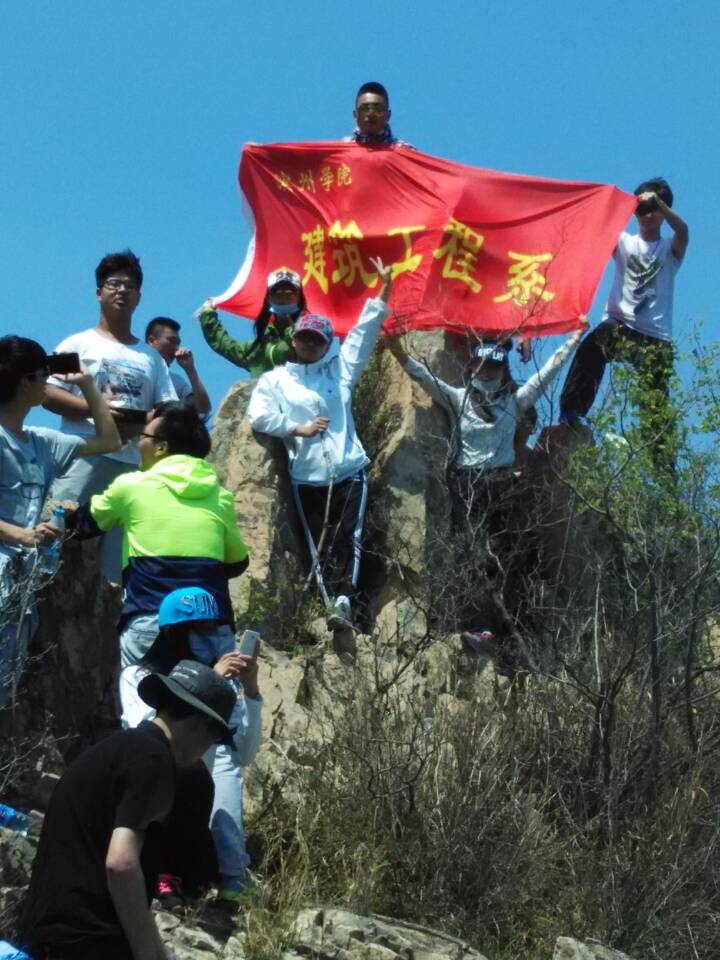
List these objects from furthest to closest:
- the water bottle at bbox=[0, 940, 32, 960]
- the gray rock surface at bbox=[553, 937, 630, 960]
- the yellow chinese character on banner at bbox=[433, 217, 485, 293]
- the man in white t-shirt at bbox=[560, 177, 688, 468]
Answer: the yellow chinese character on banner at bbox=[433, 217, 485, 293] → the man in white t-shirt at bbox=[560, 177, 688, 468] → the gray rock surface at bbox=[553, 937, 630, 960] → the water bottle at bbox=[0, 940, 32, 960]

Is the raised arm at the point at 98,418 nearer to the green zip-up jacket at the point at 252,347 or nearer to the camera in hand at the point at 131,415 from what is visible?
the camera in hand at the point at 131,415

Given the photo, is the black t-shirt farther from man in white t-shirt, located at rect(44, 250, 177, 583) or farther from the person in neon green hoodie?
man in white t-shirt, located at rect(44, 250, 177, 583)

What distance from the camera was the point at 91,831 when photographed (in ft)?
16.5

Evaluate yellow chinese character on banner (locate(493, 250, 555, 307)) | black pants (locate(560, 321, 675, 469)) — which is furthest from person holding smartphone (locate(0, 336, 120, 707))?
yellow chinese character on banner (locate(493, 250, 555, 307))

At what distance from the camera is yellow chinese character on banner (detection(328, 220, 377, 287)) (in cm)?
1191

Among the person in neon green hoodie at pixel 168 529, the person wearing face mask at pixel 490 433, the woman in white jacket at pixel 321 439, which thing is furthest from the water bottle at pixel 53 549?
the person wearing face mask at pixel 490 433

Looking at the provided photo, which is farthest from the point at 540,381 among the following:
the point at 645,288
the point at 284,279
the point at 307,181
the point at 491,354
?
the point at 307,181

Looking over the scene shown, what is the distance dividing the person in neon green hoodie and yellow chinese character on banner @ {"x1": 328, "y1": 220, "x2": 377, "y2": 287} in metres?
4.29

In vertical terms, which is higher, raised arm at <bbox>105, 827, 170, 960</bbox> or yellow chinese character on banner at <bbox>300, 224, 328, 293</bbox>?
yellow chinese character on banner at <bbox>300, 224, 328, 293</bbox>

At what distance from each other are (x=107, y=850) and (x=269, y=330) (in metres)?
6.40

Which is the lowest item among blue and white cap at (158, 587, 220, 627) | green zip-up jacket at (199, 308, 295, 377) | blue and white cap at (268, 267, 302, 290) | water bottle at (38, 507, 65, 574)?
blue and white cap at (158, 587, 220, 627)

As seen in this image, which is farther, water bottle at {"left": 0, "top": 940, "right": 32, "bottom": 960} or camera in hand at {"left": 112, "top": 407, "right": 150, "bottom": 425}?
camera in hand at {"left": 112, "top": 407, "right": 150, "bottom": 425}

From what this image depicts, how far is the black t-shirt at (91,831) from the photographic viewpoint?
5.00m

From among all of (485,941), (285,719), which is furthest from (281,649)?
(485,941)
